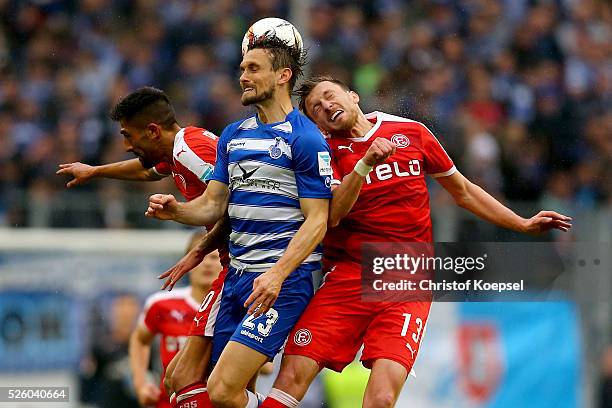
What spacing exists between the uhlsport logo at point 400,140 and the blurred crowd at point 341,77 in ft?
15.7

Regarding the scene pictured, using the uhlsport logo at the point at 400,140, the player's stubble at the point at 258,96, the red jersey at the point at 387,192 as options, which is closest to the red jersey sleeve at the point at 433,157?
the red jersey at the point at 387,192

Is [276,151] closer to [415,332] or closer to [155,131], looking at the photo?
[155,131]

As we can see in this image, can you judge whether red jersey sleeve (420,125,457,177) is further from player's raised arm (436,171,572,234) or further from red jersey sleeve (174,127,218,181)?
red jersey sleeve (174,127,218,181)

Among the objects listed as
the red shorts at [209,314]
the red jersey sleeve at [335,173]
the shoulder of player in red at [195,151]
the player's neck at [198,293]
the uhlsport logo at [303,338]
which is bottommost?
the uhlsport logo at [303,338]

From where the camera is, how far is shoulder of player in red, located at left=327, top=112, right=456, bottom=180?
7.31m

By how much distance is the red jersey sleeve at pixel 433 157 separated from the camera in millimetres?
7457

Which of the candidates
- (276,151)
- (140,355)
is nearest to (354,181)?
(276,151)

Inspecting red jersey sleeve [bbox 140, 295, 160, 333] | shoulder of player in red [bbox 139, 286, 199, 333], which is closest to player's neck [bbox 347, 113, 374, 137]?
shoulder of player in red [bbox 139, 286, 199, 333]

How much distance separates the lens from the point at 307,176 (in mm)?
6699

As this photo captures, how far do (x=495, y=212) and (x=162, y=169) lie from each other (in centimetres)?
226

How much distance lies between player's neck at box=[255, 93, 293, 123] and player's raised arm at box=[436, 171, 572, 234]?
1.28m

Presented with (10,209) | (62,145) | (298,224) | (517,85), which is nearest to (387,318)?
(298,224)

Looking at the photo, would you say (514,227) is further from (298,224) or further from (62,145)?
(62,145)

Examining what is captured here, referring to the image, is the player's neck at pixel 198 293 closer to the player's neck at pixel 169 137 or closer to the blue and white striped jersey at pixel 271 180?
the player's neck at pixel 169 137
